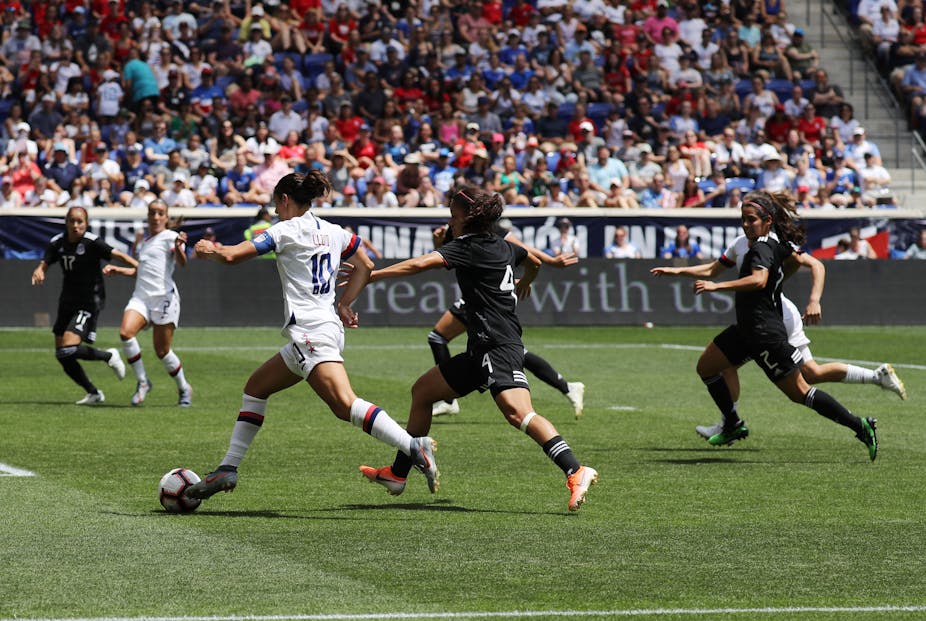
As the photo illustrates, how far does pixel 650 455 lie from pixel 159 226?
6355 mm

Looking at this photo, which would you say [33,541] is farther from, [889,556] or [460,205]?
[889,556]

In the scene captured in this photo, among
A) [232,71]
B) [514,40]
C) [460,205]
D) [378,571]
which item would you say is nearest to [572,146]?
[514,40]

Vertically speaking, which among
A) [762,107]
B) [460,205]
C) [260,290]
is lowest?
[260,290]

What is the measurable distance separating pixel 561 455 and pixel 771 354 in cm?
315

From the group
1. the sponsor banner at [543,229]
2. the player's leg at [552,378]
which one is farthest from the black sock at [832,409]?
the sponsor banner at [543,229]

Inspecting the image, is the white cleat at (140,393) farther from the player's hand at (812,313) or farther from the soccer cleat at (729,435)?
the player's hand at (812,313)

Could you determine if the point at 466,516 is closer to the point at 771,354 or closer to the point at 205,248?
the point at 205,248

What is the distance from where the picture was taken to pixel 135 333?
16391 mm

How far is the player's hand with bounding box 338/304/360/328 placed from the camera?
30.7 ft

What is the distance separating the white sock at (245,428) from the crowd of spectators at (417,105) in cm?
2017

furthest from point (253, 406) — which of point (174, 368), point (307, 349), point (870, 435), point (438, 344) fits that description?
point (174, 368)

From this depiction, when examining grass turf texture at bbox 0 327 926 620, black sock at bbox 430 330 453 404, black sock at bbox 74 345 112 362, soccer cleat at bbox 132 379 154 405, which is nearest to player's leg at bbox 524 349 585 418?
grass turf texture at bbox 0 327 926 620

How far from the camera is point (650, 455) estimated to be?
12.3m

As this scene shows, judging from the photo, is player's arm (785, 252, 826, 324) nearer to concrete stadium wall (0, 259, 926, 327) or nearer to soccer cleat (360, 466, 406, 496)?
soccer cleat (360, 466, 406, 496)
